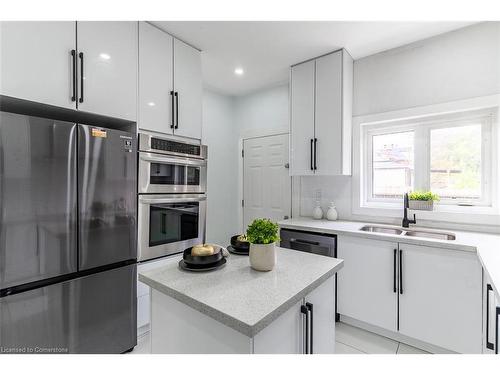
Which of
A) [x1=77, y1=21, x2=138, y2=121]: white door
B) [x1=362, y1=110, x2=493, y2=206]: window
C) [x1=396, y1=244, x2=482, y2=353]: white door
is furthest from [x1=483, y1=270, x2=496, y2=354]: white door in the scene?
[x1=77, y1=21, x2=138, y2=121]: white door

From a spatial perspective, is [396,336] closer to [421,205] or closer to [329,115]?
[421,205]

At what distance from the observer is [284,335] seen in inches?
38.7

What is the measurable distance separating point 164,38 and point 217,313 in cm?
229

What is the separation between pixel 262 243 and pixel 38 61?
5.66ft

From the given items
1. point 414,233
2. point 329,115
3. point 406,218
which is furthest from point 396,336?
point 329,115

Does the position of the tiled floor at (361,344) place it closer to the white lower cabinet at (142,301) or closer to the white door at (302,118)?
the white lower cabinet at (142,301)

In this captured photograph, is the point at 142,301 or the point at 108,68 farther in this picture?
the point at 142,301

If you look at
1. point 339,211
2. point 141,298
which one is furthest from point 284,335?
point 339,211

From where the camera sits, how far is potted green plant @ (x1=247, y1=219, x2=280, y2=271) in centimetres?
117

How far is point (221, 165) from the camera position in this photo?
3668mm

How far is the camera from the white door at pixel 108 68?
171 cm

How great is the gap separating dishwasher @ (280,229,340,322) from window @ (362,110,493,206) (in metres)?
0.83

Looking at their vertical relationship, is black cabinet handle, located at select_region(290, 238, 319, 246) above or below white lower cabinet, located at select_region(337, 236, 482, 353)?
above

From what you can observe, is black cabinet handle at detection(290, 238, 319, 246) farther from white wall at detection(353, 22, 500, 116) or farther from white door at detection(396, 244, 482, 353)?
white wall at detection(353, 22, 500, 116)
